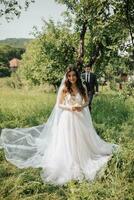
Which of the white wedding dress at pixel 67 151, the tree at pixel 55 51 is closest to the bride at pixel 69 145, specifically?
the white wedding dress at pixel 67 151

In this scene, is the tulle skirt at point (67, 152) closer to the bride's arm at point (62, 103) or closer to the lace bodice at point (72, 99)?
the bride's arm at point (62, 103)

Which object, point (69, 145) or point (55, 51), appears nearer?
point (69, 145)

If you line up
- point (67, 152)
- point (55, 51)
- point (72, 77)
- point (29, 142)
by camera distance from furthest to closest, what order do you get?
1. point (55, 51)
2. point (29, 142)
3. point (72, 77)
4. point (67, 152)

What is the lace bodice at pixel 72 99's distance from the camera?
11.2 meters

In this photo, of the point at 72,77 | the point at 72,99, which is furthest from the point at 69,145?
the point at 72,77

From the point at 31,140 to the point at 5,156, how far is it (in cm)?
162

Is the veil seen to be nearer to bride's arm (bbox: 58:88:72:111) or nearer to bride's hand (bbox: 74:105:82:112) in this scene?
bride's arm (bbox: 58:88:72:111)

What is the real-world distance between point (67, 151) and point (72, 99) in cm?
128

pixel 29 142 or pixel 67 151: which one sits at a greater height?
pixel 67 151

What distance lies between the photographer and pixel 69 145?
10.7 m

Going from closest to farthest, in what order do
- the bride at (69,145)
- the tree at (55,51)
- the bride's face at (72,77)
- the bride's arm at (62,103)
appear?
1. the bride at (69,145)
2. the bride's face at (72,77)
3. the bride's arm at (62,103)
4. the tree at (55,51)

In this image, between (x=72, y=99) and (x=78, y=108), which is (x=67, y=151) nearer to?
(x=78, y=108)

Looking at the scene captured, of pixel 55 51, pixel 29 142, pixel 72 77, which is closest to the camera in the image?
pixel 72 77

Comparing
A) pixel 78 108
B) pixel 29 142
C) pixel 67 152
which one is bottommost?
pixel 29 142
